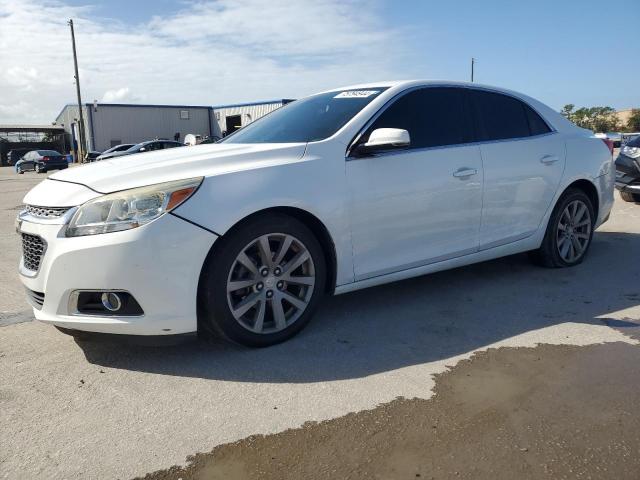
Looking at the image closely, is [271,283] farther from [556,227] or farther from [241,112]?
[241,112]

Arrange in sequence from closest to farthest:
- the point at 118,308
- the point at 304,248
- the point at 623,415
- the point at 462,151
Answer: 1. the point at 623,415
2. the point at 118,308
3. the point at 304,248
4. the point at 462,151

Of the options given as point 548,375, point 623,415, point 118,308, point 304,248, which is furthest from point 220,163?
point 623,415

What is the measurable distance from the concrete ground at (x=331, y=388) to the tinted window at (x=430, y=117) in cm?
123

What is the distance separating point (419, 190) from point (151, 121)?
1724 inches

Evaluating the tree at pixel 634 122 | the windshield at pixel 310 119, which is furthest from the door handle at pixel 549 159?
the tree at pixel 634 122

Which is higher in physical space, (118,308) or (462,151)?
(462,151)

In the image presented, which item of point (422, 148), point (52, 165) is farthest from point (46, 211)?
point (52, 165)

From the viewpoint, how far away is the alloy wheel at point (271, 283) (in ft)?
10.6

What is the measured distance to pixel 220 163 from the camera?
328cm

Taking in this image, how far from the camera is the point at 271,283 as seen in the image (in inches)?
132

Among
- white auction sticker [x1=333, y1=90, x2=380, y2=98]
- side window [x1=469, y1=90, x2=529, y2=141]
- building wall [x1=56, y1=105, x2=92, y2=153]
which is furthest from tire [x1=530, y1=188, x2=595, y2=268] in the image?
building wall [x1=56, y1=105, x2=92, y2=153]

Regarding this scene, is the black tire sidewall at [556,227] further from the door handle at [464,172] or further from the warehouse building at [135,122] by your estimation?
the warehouse building at [135,122]

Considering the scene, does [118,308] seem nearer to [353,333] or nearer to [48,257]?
[48,257]

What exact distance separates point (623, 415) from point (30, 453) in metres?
2.61
